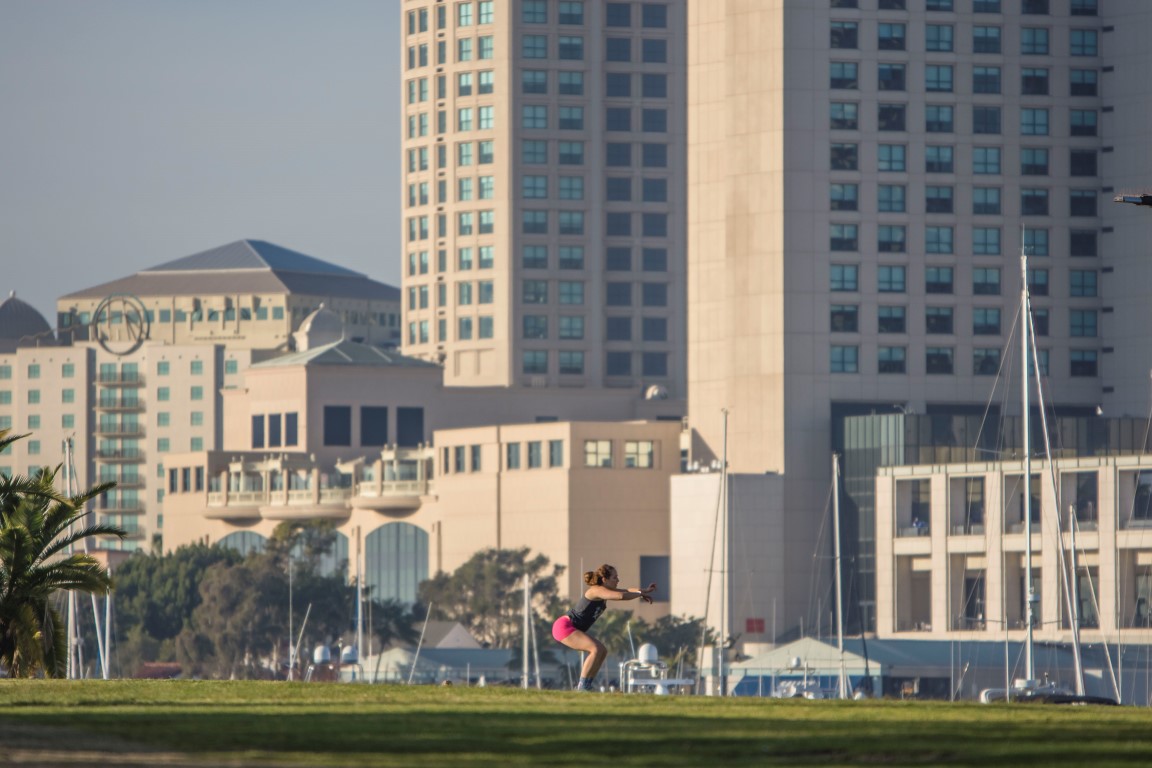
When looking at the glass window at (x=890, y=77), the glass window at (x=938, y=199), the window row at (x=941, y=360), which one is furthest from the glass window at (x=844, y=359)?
the glass window at (x=890, y=77)

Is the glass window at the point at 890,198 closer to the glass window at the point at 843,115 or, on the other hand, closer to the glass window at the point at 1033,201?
the glass window at the point at 843,115

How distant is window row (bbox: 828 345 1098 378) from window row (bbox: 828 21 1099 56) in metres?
19.6

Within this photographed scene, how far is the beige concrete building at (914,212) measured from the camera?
164 m

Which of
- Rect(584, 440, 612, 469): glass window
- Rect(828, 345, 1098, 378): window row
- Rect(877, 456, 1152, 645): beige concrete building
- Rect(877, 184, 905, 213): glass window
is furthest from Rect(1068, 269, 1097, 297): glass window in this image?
Rect(584, 440, 612, 469): glass window

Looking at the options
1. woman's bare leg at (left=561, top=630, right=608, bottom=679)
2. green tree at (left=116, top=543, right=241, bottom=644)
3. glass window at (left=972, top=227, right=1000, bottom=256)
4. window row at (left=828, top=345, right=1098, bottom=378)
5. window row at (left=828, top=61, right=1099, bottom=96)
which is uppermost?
window row at (left=828, top=61, right=1099, bottom=96)

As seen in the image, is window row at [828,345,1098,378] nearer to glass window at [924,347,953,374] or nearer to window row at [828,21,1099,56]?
glass window at [924,347,953,374]

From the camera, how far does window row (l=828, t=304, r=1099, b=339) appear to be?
6535 inches

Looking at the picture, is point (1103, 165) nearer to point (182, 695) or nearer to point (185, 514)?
point (185, 514)

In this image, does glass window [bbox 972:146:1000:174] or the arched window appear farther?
the arched window

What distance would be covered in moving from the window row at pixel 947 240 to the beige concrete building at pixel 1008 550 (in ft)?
59.6

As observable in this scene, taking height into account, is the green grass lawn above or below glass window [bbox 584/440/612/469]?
below

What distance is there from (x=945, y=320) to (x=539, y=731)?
140124mm

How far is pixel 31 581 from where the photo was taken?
51.5m

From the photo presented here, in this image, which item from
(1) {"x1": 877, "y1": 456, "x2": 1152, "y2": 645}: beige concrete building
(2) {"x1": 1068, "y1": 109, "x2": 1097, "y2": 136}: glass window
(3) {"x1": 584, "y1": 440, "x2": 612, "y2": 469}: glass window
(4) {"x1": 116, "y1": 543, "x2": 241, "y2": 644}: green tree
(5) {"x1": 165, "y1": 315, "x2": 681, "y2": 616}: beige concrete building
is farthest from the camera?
(4) {"x1": 116, "y1": 543, "x2": 241, "y2": 644}: green tree
